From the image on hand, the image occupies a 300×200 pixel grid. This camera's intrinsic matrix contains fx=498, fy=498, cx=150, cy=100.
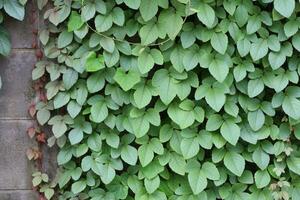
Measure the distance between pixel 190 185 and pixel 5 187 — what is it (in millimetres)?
888

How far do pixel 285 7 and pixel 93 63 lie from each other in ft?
2.75

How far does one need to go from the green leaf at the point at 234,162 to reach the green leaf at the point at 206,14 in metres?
0.60

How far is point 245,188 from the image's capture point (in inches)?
92.1

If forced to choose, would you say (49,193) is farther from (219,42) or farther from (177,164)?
(219,42)

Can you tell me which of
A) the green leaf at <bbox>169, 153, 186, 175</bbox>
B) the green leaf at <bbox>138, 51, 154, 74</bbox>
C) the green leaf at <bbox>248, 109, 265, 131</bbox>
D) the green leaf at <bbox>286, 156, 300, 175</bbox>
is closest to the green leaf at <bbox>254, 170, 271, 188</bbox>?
the green leaf at <bbox>286, 156, 300, 175</bbox>

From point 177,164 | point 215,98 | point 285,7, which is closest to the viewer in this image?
point 285,7

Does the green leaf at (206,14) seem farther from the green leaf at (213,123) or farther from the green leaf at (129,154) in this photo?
the green leaf at (129,154)

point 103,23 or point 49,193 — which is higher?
point 103,23

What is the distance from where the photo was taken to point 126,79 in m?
2.15

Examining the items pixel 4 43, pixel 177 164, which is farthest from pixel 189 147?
pixel 4 43

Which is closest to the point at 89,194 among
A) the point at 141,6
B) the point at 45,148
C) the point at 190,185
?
the point at 45,148

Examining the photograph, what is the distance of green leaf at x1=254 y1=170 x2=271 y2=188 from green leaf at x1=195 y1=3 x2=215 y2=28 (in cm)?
73

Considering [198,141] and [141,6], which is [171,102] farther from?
[141,6]

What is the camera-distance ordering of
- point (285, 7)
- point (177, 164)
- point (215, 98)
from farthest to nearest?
point (177, 164)
point (215, 98)
point (285, 7)
